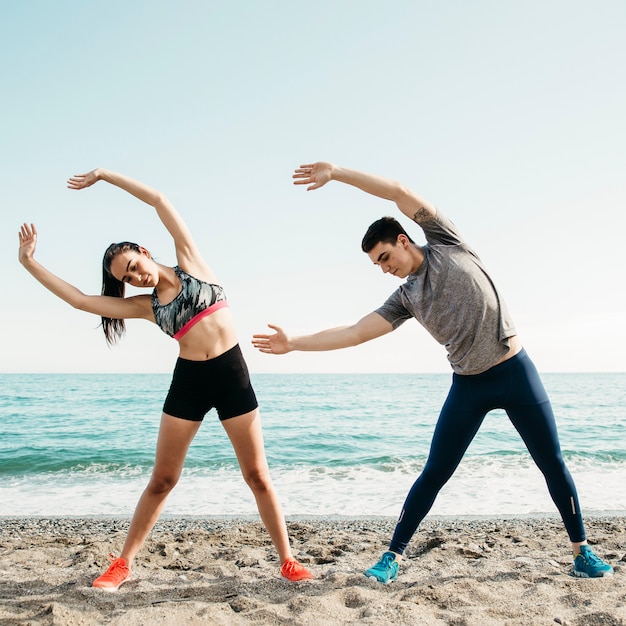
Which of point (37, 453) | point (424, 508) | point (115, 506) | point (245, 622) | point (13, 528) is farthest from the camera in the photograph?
point (37, 453)

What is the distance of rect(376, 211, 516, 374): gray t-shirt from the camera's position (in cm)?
331

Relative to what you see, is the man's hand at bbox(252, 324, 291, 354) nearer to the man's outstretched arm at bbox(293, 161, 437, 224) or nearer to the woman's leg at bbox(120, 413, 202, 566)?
the woman's leg at bbox(120, 413, 202, 566)

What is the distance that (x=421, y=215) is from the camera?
3367 mm

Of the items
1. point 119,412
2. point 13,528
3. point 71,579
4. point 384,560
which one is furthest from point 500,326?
point 119,412

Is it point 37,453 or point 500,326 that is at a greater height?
point 500,326

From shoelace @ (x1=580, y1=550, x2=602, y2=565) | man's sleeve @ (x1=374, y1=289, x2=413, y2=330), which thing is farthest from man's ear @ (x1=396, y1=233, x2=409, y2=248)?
shoelace @ (x1=580, y1=550, x2=602, y2=565)

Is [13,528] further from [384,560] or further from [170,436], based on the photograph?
[384,560]

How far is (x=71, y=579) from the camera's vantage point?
12.0 feet

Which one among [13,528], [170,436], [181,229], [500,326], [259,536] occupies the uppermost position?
[181,229]

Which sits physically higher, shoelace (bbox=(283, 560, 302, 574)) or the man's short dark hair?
the man's short dark hair

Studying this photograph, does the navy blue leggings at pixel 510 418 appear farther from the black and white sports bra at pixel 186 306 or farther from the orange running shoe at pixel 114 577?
the orange running shoe at pixel 114 577

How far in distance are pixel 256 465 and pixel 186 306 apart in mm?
1052

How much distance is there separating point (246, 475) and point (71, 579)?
133cm

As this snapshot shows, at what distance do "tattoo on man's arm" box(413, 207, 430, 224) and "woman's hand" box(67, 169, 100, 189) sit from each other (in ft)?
6.41
